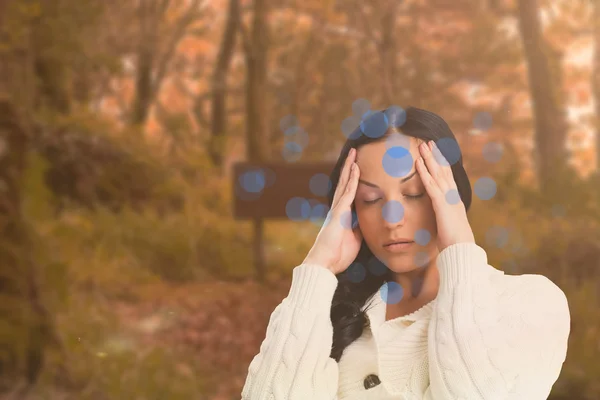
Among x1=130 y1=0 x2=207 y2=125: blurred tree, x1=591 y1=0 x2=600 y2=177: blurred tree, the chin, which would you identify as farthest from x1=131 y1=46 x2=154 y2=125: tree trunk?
the chin

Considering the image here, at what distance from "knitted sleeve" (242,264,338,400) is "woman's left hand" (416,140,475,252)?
0.49 feet

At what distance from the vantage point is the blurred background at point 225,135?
8.07ft

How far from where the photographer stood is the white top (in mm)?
684

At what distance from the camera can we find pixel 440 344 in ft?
2.28

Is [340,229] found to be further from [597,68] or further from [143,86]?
[597,68]

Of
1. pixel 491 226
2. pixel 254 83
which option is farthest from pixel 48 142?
pixel 491 226

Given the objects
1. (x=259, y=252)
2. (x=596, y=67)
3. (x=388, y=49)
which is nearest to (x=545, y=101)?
(x=596, y=67)

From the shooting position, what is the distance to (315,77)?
2.63 meters

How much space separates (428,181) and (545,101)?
2.13 metres

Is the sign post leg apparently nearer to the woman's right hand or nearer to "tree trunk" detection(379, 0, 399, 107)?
"tree trunk" detection(379, 0, 399, 107)

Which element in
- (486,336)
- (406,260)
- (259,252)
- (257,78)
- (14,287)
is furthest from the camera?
(257,78)

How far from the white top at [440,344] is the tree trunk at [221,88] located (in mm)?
1932

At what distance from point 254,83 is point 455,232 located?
6.57 ft

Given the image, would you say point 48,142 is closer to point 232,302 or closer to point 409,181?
point 232,302
